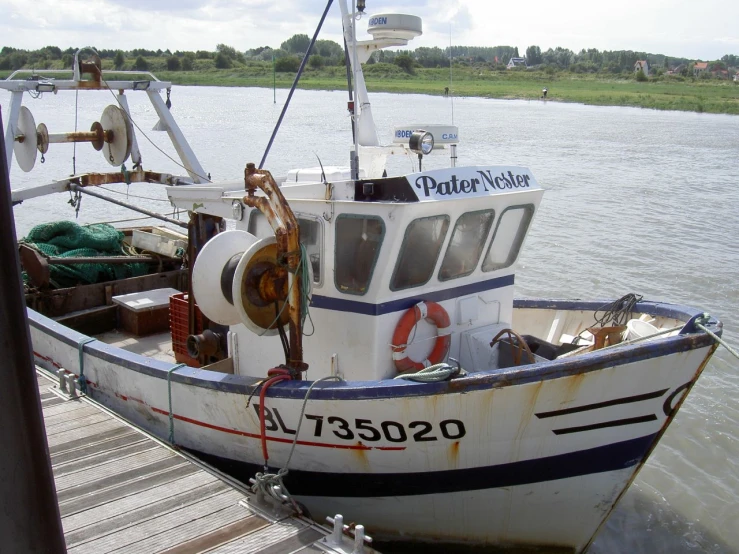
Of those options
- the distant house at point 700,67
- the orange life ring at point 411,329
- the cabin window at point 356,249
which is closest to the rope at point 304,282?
the cabin window at point 356,249

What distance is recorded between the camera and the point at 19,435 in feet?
5.09

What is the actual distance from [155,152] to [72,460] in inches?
887

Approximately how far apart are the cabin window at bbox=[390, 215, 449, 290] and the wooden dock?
1.81m

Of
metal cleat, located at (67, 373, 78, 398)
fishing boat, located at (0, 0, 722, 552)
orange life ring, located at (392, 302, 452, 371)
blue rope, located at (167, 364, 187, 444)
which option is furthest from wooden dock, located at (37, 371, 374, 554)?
orange life ring, located at (392, 302, 452, 371)

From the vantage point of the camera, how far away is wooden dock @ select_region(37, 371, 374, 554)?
15.0 ft

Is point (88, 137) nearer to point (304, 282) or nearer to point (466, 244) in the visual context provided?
point (304, 282)

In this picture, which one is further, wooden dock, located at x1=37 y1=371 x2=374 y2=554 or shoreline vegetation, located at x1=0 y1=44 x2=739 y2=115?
shoreline vegetation, located at x1=0 y1=44 x2=739 y2=115

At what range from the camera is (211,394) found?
552cm

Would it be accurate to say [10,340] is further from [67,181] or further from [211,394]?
Answer: [67,181]

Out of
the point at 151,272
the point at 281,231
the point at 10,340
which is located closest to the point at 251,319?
the point at 281,231

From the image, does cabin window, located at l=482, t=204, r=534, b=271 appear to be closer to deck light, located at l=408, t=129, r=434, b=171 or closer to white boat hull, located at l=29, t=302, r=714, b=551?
deck light, located at l=408, t=129, r=434, b=171

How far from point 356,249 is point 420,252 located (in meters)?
0.48

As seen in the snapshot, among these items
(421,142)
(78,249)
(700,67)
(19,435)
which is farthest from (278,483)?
(700,67)

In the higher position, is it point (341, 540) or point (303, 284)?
point (303, 284)
